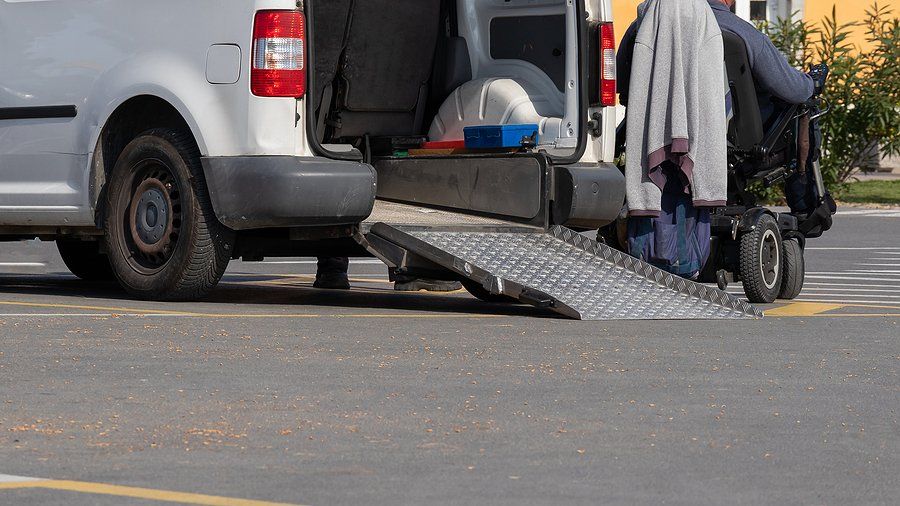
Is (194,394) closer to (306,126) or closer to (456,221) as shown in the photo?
(306,126)

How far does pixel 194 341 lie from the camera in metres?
7.68

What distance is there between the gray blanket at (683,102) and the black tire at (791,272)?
2.83ft

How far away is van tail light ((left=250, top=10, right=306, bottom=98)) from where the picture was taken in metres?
9.05

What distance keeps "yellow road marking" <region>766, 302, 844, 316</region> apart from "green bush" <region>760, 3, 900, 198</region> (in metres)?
14.6

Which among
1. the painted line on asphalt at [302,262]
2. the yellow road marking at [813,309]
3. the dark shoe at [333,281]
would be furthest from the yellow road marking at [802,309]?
the painted line on asphalt at [302,262]

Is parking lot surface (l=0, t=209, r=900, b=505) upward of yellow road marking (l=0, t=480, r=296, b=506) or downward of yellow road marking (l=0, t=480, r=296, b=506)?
downward

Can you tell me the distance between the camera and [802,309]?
33.6 ft

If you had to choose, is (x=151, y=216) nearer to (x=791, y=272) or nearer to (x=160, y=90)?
(x=160, y=90)

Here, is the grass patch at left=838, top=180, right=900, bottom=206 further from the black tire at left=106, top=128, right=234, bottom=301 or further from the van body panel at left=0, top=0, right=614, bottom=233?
the black tire at left=106, top=128, right=234, bottom=301

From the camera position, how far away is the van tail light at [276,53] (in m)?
9.05

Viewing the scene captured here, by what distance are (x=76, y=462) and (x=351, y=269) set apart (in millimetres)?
9026

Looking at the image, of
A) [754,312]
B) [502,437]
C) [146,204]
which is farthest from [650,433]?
[146,204]

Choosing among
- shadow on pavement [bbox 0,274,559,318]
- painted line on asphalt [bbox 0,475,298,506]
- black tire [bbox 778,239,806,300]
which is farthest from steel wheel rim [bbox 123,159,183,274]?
painted line on asphalt [bbox 0,475,298,506]

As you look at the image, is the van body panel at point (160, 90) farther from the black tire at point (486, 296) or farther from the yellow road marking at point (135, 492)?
the yellow road marking at point (135, 492)
